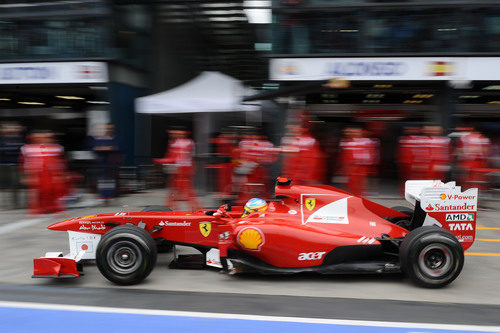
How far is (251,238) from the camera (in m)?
4.54

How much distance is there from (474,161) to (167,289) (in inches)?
286

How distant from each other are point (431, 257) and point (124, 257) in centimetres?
317

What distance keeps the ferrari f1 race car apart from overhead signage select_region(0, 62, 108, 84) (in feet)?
24.4

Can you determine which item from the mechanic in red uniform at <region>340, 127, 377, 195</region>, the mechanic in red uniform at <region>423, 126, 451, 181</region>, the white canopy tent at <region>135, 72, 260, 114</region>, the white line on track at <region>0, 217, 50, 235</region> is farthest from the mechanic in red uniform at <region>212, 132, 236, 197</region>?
the mechanic in red uniform at <region>423, 126, 451, 181</region>

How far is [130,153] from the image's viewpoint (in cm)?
1311

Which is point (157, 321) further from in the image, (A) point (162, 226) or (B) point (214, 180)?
(B) point (214, 180)

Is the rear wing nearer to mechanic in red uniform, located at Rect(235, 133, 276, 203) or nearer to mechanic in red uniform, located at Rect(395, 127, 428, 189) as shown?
mechanic in red uniform, located at Rect(395, 127, 428, 189)

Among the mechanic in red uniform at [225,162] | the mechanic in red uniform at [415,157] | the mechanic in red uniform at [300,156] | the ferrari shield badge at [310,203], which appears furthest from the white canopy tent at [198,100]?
the ferrari shield badge at [310,203]

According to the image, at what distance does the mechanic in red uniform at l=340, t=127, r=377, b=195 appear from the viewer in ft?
28.7

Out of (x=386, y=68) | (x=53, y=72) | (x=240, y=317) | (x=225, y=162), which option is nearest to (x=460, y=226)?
(x=240, y=317)

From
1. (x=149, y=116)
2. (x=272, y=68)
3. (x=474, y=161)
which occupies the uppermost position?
(x=272, y=68)

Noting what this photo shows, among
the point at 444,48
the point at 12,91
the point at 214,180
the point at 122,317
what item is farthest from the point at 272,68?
the point at 12,91

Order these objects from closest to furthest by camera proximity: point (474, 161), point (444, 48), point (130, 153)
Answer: point (474, 161) < point (444, 48) < point (130, 153)

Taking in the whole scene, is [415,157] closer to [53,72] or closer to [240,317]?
[240,317]
